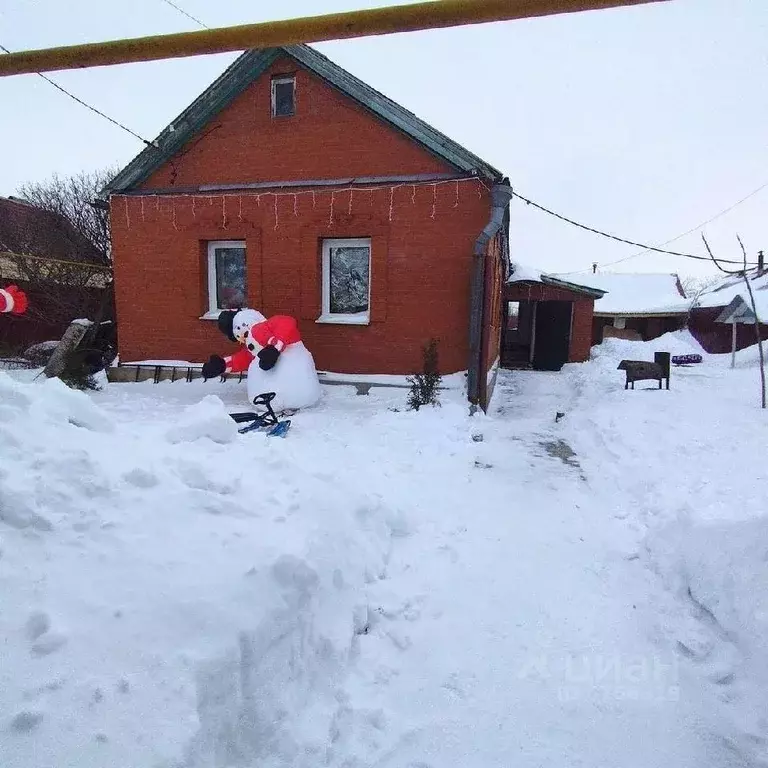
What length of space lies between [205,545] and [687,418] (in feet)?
24.2

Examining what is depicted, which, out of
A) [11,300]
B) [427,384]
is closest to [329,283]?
[427,384]

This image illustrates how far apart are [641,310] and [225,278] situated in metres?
26.1

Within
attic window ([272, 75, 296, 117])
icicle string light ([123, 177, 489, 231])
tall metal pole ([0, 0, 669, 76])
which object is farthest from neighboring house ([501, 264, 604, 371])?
tall metal pole ([0, 0, 669, 76])

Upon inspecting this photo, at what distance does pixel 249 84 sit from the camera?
8.23 m

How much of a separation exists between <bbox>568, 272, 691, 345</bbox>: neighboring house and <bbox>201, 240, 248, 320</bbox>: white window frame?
2323 centimetres

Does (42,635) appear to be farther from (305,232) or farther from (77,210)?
(77,210)

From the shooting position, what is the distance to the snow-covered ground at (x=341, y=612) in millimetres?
1653

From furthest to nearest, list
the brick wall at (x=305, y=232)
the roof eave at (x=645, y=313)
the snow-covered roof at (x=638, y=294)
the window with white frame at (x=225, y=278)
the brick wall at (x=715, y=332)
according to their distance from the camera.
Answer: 1. the snow-covered roof at (x=638, y=294)
2. the roof eave at (x=645, y=313)
3. the brick wall at (x=715, y=332)
4. the window with white frame at (x=225, y=278)
5. the brick wall at (x=305, y=232)

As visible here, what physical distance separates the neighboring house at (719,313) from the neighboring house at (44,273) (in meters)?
23.2

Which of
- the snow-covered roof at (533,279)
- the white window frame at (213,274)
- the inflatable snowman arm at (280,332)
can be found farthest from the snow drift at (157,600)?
the snow-covered roof at (533,279)

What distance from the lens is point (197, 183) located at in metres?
8.62

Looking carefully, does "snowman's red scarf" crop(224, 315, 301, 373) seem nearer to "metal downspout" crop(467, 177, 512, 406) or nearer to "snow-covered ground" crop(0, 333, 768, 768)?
"metal downspout" crop(467, 177, 512, 406)

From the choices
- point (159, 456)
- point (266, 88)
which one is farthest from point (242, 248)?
point (159, 456)

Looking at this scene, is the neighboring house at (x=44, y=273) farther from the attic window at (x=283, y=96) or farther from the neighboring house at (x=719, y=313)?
the neighboring house at (x=719, y=313)
